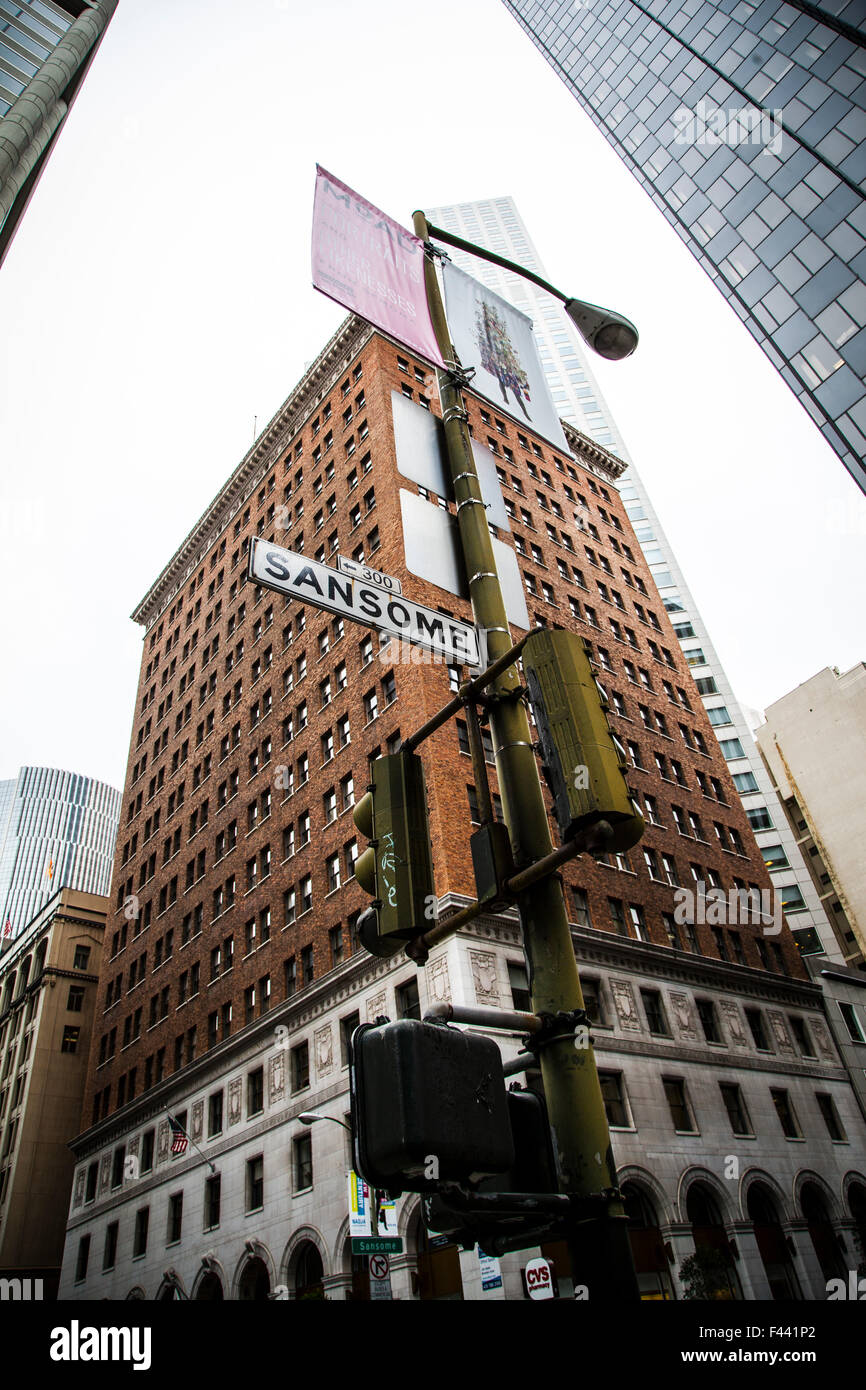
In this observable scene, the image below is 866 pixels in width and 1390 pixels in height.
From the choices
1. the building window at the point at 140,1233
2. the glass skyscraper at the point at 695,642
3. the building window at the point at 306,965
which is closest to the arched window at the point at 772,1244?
the building window at the point at 306,965

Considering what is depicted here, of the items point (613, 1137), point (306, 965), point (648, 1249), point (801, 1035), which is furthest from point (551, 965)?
point (801, 1035)

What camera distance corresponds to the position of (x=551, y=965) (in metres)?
4.02

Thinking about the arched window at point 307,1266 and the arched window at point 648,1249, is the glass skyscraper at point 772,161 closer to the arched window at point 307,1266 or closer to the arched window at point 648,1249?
the arched window at point 648,1249

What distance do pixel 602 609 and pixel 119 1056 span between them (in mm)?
38065

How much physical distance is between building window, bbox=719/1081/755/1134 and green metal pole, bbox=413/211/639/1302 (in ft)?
111

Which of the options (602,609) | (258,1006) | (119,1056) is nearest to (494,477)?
(258,1006)

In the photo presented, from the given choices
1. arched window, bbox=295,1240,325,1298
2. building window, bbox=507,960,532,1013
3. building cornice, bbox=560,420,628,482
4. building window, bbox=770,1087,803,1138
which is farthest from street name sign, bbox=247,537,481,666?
building cornice, bbox=560,420,628,482

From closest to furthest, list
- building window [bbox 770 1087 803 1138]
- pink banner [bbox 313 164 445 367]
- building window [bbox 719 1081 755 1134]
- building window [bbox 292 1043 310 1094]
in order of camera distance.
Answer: pink banner [bbox 313 164 445 367] → building window [bbox 292 1043 310 1094] → building window [bbox 719 1081 755 1134] → building window [bbox 770 1087 803 1138]

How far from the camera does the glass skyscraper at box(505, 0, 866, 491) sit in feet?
122

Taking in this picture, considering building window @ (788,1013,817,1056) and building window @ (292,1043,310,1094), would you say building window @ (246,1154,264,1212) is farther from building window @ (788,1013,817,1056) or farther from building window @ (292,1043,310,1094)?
building window @ (788,1013,817,1056)

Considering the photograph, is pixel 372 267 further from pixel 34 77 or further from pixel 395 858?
pixel 34 77

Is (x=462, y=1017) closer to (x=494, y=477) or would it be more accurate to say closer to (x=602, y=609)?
(x=494, y=477)

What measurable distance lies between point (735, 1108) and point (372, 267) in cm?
3546

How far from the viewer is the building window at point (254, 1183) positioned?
105 feet
